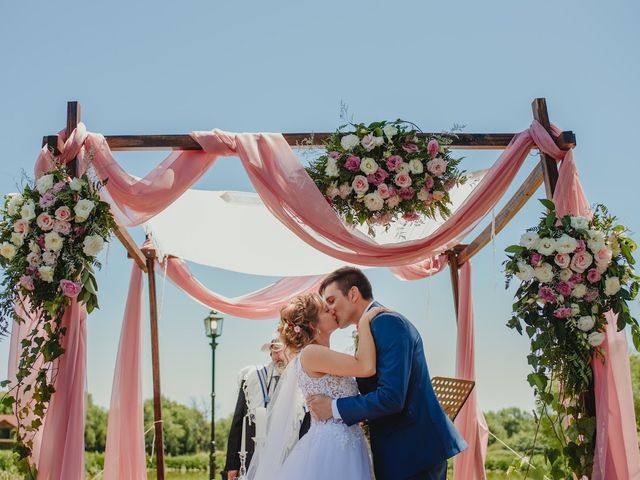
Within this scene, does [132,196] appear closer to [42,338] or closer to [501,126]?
[42,338]

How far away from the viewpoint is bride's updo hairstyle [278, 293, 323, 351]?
13.7ft

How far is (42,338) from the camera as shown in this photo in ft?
12.3

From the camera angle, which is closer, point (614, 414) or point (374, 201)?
point (614, 414)

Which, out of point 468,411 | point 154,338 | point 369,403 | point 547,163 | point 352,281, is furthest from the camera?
point 154,338

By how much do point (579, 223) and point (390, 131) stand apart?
1256 millimetres

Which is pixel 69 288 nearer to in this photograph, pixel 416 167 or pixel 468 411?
pixel 416 167

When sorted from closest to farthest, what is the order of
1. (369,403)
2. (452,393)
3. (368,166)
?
(369,403)
(368,166)
(452,393)

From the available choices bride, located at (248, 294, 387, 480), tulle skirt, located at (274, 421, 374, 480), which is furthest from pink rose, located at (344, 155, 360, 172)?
tulle skirt, located at (274, 421, 374, 480)

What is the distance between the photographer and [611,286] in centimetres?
378

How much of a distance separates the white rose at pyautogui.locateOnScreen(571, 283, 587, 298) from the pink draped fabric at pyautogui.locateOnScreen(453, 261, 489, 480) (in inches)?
106

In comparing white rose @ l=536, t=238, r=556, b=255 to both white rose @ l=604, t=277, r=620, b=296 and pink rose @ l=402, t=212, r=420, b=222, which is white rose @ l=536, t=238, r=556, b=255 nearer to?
white rose @ l=604, t=277, r=620, b=296

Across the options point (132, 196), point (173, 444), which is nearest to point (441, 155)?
point (132, 196)

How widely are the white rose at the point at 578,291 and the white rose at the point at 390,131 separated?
1.42 meters

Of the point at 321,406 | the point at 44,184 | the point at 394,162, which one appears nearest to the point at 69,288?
the point at 44,184
